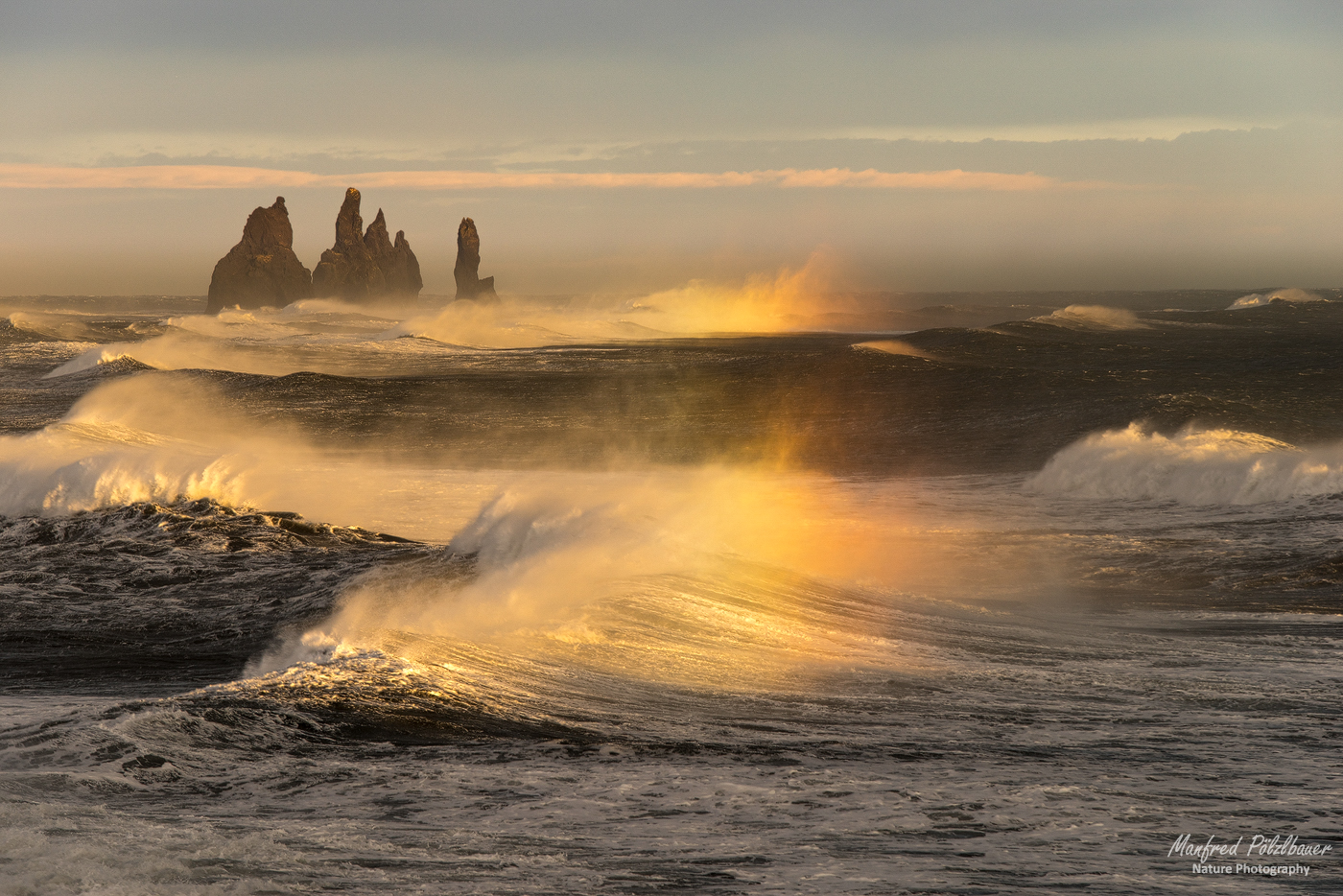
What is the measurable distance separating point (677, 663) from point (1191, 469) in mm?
15116

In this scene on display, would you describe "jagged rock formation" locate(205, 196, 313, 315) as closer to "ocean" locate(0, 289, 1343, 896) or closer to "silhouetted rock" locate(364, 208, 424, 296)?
"silhouetted rock" locate(364, 208, 424, 296)

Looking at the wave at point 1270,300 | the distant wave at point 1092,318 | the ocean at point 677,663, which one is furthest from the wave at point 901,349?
the wave at point 1270,300

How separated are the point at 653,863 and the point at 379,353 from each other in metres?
63.6

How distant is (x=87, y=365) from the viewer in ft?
164

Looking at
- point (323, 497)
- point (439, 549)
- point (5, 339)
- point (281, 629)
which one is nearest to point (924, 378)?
point (323, 497)

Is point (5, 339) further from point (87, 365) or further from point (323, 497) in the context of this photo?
point (323, 497)

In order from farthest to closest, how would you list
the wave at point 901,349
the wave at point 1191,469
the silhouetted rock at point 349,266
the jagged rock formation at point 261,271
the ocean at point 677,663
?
1. the silhouetted rock at point 349,266
2. the jagged rock formation at point 261,271
3. the wave at point 901,349
4. the wave at point 1191,469
5. the ocean at point 677,663

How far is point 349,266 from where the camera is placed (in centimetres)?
13538

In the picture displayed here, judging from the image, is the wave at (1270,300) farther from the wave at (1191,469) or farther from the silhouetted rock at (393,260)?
the silhouetted rock at (393,260)

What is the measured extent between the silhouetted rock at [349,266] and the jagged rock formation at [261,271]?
2087 mm

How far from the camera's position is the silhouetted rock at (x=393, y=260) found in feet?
458

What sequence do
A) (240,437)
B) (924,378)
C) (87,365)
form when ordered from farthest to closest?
(87,365)
(924,378)
(240,437)

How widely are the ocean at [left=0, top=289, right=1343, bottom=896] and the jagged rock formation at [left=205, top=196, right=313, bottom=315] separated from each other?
106m

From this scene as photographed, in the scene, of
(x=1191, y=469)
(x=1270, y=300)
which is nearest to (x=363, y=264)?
(x=1270, y=300)
